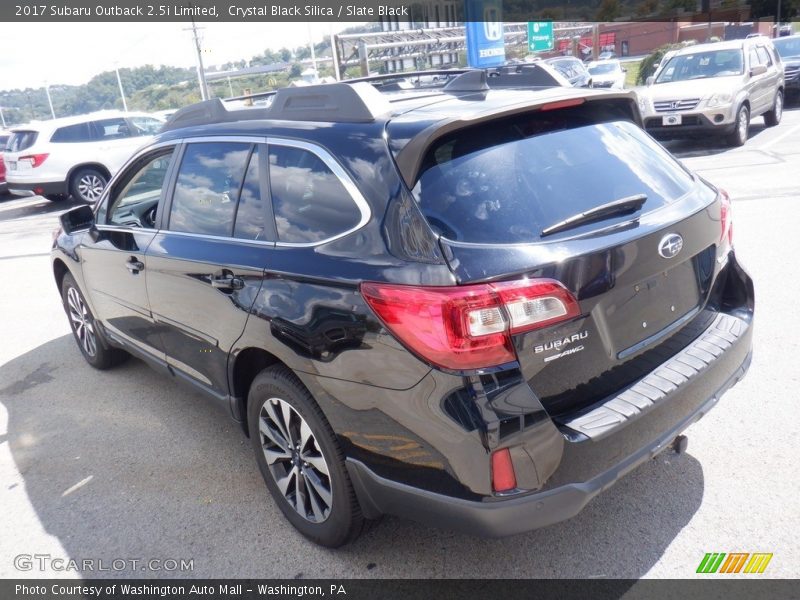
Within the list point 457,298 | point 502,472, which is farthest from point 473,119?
point 502,472

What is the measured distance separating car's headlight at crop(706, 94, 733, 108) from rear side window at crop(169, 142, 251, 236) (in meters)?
11.1

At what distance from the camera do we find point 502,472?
2174 mm

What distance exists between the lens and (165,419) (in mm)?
4301

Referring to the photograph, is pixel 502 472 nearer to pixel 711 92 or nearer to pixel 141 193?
pixel 141 193

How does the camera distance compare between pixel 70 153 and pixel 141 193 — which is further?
pixel 70 153

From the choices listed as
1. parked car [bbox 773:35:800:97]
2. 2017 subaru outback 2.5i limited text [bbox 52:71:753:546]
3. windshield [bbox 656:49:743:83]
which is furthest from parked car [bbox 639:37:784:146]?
2017 subaru outback 2.5i limited text [bbox 52:71:753:546]

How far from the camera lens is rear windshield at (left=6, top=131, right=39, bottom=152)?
14562 millimetres

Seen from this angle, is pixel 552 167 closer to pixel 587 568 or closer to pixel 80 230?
pixel 587 568

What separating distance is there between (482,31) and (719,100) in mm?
6584

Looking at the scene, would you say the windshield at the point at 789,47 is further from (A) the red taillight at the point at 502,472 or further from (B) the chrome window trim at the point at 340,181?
(A) the red taillight at the point at 502,472

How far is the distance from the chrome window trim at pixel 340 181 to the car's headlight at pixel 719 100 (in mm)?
11286

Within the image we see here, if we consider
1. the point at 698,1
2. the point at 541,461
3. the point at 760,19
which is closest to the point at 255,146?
the point at 541,461

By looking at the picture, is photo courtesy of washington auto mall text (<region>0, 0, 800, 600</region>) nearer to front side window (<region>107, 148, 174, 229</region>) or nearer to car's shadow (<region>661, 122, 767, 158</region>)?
front side window (<region>107, 148, 174, 229</region>)

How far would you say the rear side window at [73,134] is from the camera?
576 inches
